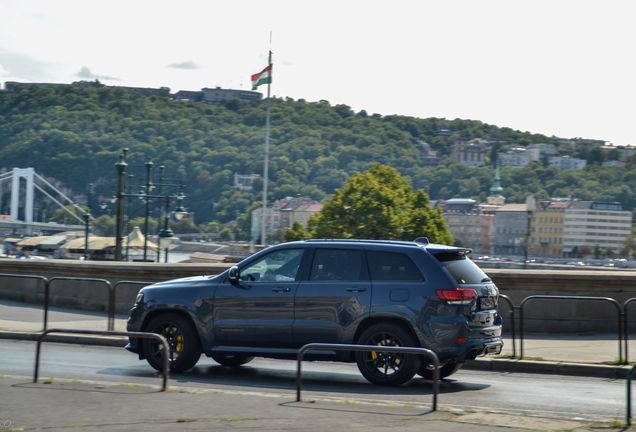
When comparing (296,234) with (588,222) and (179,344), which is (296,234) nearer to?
(179,344)

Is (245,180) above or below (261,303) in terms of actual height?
above

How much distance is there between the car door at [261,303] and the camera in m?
9.26

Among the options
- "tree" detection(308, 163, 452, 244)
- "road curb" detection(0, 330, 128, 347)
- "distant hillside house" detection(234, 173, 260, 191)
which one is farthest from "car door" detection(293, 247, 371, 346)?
"distant hillside house" detection(234, 173, 260, 191)

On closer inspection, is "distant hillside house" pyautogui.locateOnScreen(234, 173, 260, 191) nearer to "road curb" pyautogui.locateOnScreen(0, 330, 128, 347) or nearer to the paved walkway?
"road curb" pyautogui.locateOnScreen(0, 330, 128, 347)

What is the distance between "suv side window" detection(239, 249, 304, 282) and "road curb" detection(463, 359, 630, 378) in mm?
3039

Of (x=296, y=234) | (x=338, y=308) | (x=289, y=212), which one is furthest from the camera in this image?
(x=289, y=212)

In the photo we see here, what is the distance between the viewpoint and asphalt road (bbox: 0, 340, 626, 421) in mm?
7891

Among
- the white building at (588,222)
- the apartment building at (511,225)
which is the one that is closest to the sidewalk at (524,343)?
the apartment building at (511,225)

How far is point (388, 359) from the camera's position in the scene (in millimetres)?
8906

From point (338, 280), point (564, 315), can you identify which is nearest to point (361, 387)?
point (338, 280)

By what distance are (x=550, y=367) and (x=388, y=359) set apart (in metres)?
2.68

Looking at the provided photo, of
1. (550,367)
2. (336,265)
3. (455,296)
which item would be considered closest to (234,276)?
(336,265)

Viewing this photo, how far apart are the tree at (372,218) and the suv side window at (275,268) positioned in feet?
185

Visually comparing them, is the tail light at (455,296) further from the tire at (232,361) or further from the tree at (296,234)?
the tree at (296,234)
